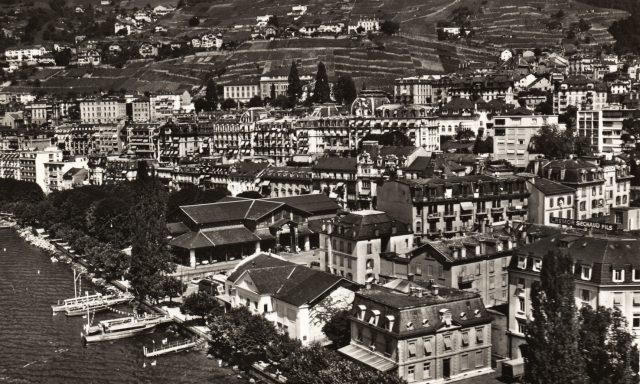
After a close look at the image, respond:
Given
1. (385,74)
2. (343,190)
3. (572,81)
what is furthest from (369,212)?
(385,74)

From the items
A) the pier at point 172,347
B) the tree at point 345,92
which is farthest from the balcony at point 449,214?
the tree at point 345,92

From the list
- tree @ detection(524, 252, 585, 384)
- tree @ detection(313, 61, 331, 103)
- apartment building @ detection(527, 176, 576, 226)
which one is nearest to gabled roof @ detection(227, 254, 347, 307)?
tree @ detection(524, 252, 585, 384)

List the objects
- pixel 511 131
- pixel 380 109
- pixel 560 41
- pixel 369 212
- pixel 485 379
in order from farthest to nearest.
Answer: pixel 560 41 → pixel 380 109 → pixel 511 131 → pixel 369 212 → pixel 485 379

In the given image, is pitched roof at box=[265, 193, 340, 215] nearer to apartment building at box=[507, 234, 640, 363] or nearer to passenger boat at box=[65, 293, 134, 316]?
passenger boat at box=[65, 293, 134, 316]

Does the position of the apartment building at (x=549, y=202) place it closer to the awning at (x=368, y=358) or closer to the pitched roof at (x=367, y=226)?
the pitched roof at (x=367, y=226)

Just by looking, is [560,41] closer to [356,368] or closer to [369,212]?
[369,212]

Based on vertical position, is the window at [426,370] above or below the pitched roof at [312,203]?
below
